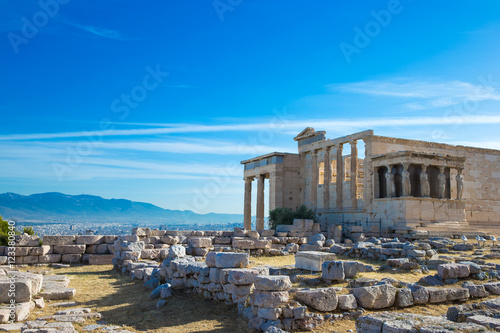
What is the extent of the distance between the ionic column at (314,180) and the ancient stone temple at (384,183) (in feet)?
0.22

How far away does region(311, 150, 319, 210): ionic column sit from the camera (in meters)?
31.0

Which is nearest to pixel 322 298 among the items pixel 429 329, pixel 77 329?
pixel 429 329

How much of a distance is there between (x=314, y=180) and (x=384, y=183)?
6.08m

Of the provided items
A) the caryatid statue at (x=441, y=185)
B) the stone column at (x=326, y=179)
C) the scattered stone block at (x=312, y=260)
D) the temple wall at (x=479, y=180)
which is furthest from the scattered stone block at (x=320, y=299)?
the temple wall at (x=479, y=180)

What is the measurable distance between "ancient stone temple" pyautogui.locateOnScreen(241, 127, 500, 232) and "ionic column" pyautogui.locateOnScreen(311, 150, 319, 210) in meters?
0.07

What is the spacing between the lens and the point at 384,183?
2631 cm

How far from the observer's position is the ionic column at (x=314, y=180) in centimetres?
3105

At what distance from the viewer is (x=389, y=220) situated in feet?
79.7

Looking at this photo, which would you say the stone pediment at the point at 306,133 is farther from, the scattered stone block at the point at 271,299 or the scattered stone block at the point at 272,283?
the scattered stone block at the point at 271,299

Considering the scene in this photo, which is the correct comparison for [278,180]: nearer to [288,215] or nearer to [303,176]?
[303,176]

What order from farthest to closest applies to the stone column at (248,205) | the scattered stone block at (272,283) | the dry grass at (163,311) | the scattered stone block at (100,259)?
the stone column at (248,205) → the scattered stone block at (100,259) → the dry grass at (163,311) → the scattered stone block at (272,283)

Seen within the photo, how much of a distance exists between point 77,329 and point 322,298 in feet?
12.8

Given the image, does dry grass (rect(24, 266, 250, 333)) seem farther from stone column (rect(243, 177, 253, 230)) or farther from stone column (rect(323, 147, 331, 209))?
stone column (rect(243, 177, 253, 230))

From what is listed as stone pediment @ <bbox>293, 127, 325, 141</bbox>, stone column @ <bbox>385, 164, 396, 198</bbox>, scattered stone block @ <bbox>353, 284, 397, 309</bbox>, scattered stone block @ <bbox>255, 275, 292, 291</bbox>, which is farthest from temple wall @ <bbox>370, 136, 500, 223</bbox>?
scattered stone block @ <bbox>255, 275, 292, 291</bbox>
